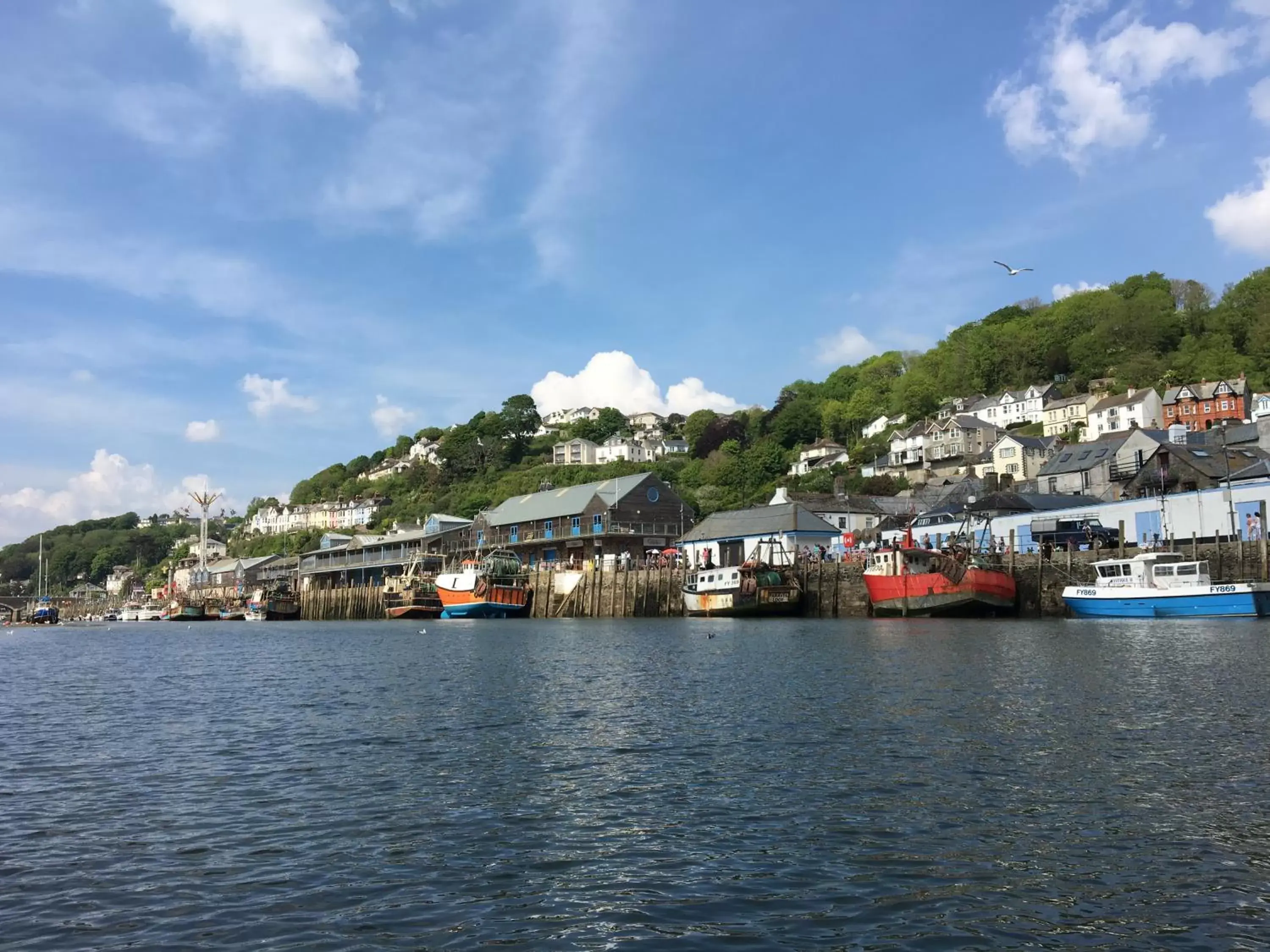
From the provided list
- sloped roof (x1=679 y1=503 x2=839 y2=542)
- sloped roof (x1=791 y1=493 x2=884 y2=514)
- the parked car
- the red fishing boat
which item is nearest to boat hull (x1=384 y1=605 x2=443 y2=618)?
sloped roof (x1=679 y1=503 x2=839 y2=542)

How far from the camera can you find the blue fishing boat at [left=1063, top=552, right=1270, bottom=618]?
4706 centimetres

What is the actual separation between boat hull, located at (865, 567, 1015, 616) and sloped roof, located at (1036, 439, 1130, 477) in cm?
3317

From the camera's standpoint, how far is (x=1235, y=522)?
56188 millimetres

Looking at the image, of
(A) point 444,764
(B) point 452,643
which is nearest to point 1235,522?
(B) point 452,643

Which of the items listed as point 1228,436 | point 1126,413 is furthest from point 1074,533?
point 1126,413

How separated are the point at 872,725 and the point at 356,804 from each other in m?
10.8

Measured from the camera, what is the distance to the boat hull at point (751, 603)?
216 feet

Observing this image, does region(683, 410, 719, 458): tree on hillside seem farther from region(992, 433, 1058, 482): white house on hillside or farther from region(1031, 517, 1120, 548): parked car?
region(1031, 517, 1120, 548): parked car

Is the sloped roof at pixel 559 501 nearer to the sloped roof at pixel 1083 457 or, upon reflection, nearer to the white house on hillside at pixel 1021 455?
the sloped roof at pixel 1083 457

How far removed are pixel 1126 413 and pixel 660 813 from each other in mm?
115271

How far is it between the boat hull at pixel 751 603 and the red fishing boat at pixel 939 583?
6.49m

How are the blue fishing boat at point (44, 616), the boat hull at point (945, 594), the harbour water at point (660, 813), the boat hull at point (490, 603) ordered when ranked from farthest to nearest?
the blue fishing boat at point (44, 616), the boat hull at point (490, 603), the boat hull at point (945, 594), the harbour water at point (660, 813)

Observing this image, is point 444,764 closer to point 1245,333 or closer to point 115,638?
point 115,638

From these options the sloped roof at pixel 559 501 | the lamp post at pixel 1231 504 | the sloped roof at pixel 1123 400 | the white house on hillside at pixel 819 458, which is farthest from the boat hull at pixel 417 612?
the sloped roof at pixel 1123 400
